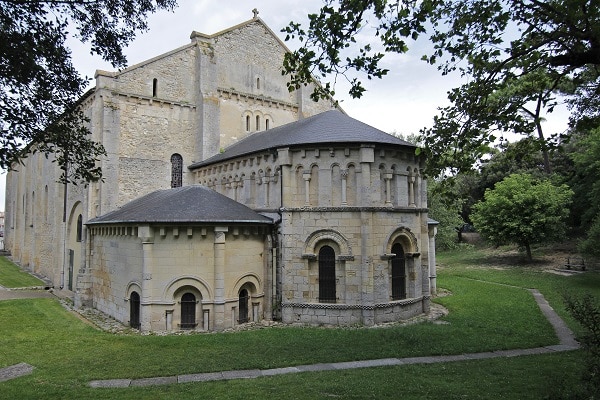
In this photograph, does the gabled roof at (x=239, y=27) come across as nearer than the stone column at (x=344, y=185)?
No

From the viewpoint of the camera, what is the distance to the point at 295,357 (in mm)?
12438

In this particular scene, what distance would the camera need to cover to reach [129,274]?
17672 mm

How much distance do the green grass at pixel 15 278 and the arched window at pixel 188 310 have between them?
55.6ft

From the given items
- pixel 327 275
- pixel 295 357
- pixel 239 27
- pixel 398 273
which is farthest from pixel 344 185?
pixel 239 27

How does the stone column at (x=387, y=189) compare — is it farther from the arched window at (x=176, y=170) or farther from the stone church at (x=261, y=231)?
the arched window at (x=176, y=170)

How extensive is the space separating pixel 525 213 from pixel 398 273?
20.1m

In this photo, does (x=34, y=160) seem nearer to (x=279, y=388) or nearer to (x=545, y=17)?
(x=279, y=388)

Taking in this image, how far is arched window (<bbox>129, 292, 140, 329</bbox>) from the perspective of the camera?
1716cm

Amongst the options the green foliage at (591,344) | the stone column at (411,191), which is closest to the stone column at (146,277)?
the stone column at (411,191)

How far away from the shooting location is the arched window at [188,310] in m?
16.8

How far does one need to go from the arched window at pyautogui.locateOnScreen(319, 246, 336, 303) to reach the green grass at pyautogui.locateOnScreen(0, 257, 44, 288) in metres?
21.1

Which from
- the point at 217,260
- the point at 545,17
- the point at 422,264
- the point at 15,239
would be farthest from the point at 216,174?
the point at 15,239

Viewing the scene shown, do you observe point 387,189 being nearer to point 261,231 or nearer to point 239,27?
point 261,231

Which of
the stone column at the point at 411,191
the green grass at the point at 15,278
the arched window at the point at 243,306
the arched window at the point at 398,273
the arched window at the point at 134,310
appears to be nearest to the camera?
the arched window at the point at 134,310
